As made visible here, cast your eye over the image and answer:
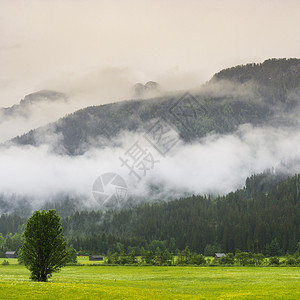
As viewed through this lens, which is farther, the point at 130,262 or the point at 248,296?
the point at 130,262

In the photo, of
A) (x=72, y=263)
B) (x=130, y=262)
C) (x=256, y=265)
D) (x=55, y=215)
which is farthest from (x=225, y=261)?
(x=55, y=215)

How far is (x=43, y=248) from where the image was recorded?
6900cm

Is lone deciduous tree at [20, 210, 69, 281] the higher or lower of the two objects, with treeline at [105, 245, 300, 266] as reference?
higher

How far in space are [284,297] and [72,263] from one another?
505ft

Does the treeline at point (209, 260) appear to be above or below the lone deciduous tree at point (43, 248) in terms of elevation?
below

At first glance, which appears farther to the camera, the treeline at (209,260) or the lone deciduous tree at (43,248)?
the treeline at (209,260)

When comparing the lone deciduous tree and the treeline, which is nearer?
the lone deciduous tree

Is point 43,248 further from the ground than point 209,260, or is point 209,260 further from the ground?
point 43,248

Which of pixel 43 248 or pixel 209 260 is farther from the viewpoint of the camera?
pixel 209 260

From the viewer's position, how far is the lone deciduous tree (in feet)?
225

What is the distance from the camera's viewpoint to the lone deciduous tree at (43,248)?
2699 inches

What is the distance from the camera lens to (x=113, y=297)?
155ft

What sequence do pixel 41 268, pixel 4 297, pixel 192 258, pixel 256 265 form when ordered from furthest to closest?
pixel 192 258, pixel 256 265, pixel 41 268, pixel 4 297

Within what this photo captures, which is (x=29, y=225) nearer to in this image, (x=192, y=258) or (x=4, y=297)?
(x=4, y=297)
